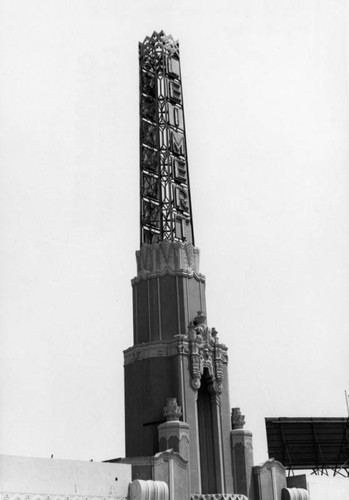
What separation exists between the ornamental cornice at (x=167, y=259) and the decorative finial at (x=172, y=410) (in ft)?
23.7

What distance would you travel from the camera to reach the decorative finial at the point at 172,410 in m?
35.3

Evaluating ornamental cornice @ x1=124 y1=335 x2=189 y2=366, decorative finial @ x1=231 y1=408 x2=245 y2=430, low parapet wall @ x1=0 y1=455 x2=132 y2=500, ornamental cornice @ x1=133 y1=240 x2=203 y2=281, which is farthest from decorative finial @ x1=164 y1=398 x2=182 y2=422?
ornamental cornice @ x1=133 y1=240 x2=203 y2=281

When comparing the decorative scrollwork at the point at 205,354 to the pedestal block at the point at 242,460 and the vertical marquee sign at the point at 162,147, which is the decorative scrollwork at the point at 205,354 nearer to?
the pedestal block at the point at 242,460

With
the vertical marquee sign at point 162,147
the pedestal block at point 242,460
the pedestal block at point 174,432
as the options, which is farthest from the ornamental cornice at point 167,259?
the pedestal block at point 242,460

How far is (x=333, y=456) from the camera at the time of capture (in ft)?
200

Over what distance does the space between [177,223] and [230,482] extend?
14145 millimetres

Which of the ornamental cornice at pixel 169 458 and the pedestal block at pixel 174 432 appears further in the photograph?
the pedestal block at pixel 174 432

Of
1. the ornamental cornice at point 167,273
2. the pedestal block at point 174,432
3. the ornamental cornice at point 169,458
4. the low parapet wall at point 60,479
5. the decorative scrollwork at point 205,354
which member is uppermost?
the ornamental cornice at point 167,273

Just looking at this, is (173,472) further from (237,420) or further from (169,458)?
(237,420)

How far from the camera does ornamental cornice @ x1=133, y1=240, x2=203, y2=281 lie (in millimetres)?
39875

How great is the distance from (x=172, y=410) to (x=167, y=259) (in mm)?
8525

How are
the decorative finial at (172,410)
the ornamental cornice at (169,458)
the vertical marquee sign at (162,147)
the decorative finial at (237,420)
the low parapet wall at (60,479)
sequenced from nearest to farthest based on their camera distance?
the low parapet wall at (60,479) < the ornamental cornice at (169,458) < the decorative finial at (172,410) < the decorative finial at (237,420) < the vertical marquee sign at (162,147)

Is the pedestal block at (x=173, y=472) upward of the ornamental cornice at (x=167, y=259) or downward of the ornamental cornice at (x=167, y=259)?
downward

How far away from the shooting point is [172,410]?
116 ft
